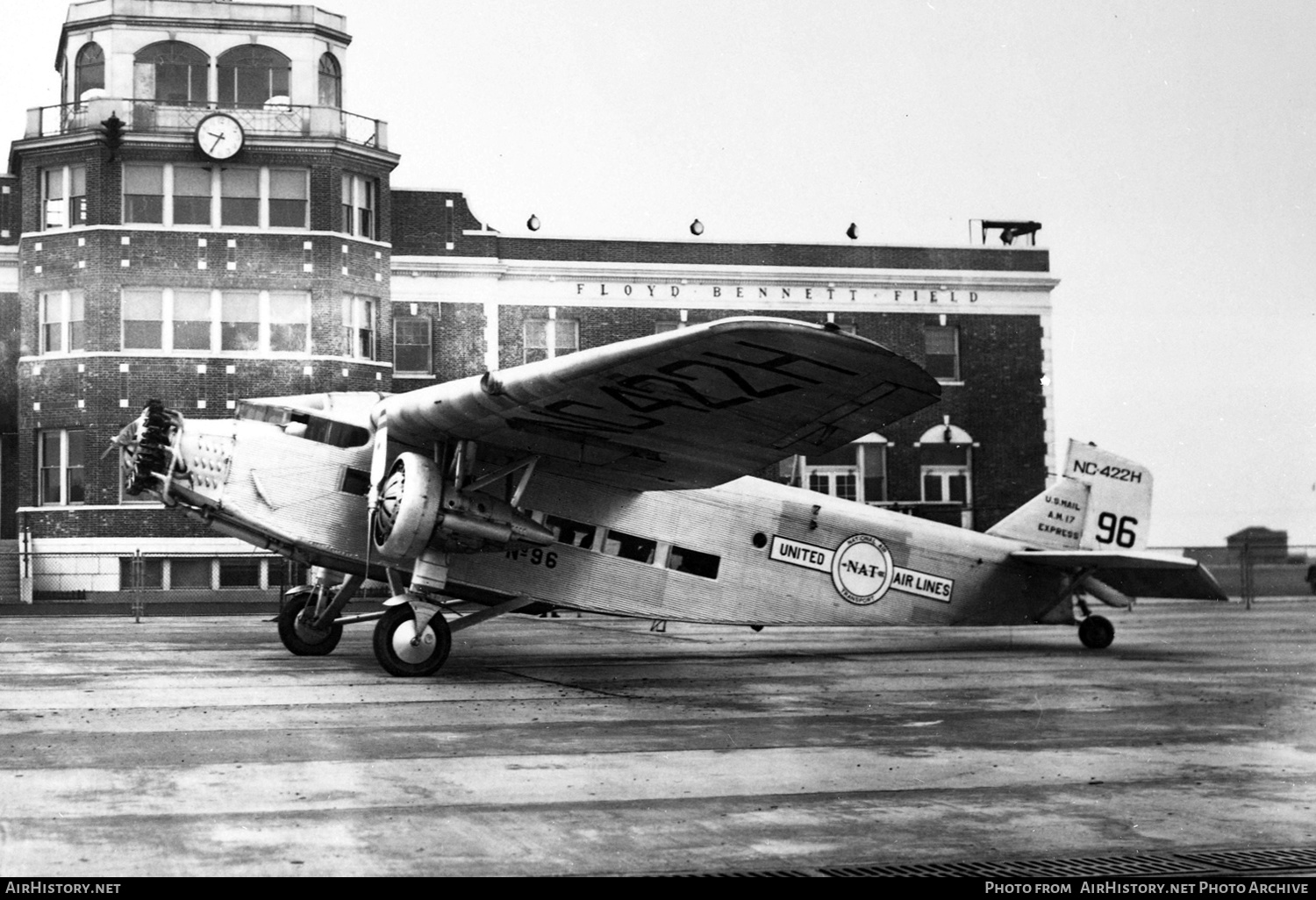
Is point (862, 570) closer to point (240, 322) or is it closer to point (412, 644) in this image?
point (412, 644)

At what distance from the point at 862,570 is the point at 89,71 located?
82.2 feet

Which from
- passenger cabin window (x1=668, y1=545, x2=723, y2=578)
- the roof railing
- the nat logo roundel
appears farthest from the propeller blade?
the roof railing

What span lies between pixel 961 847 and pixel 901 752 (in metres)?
2.94

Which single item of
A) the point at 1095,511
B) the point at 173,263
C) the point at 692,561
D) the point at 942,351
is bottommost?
the point at 692,561

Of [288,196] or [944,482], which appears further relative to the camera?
[944,482]

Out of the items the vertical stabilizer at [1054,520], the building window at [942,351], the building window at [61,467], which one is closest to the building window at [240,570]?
the building window at [61,467]

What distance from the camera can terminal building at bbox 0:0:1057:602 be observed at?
3306cm

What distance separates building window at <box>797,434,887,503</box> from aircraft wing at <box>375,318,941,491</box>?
25.1 meters

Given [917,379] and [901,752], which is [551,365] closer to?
[917,379]

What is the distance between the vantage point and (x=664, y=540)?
53.3 feet

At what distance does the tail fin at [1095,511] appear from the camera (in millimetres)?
19312

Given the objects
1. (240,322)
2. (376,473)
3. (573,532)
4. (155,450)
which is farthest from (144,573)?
(376,473)

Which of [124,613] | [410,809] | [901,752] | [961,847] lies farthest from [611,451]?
[124,613]

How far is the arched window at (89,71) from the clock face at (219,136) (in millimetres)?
2426
